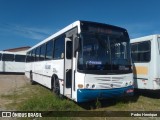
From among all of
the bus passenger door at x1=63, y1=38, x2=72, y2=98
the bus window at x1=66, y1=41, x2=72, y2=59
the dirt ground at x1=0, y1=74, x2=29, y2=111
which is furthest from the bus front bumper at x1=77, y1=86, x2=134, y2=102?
the dirt ground at x1=0, y1=74, x2=29, y2=111

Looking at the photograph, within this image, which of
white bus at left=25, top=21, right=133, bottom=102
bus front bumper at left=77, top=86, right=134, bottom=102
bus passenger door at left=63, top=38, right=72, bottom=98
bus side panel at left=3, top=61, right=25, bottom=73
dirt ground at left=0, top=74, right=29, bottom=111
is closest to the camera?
bus front bumper at left=77, top=86, right=134, bottom=102

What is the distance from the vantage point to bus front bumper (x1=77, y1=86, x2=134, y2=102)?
8742 mm

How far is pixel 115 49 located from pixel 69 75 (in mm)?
2176

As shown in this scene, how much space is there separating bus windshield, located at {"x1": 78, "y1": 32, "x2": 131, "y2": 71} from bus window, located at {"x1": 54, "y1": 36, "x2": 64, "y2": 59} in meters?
2.01

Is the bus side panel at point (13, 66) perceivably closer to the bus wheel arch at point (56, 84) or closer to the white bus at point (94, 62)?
the bus wheel arch at point (56, 84)

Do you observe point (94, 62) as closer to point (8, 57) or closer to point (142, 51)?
point (142, 51)

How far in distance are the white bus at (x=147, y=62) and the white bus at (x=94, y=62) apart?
2.15 meters

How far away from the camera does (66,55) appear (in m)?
10.1

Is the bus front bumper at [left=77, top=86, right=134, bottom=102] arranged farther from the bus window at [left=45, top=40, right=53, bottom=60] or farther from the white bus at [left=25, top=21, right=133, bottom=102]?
the bus window at [left=45, top=40, right=53, bottom=60]

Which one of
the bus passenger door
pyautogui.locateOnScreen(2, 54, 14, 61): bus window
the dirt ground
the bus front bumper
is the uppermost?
pyautogui.locateOnScreen(2, 54, 14, 61): bus window

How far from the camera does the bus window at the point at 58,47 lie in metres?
11.0

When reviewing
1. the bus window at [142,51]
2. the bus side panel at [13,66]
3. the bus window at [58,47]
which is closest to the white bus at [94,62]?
the bus window at [58,47]

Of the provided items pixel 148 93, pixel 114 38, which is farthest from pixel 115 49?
pixel 148 93

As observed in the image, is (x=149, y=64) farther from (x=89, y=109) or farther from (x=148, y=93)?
(x=89, y=109)
